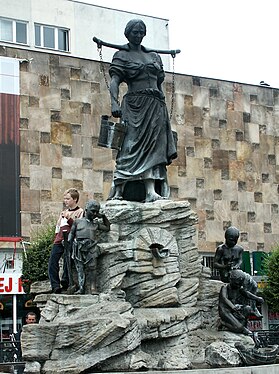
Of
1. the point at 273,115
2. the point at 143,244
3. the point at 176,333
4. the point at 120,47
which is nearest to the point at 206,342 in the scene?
the point at 176,333

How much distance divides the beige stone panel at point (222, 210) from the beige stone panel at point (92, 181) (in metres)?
6.66

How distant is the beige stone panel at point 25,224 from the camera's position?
1585 inches

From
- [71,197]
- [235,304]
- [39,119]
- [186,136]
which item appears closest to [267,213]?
[186,136]

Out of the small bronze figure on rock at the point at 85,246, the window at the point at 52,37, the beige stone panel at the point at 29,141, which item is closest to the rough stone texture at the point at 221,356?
the small bronze figure on rock at the point at 85,246

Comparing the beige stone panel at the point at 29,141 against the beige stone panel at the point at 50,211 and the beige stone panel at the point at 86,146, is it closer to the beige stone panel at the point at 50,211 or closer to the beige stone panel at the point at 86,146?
the beige stone panel at the point at 86,146

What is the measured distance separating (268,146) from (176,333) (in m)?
33.6

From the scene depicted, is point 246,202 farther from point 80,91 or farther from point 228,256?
point 228,256

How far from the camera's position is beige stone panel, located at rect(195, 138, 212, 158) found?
45969 mm

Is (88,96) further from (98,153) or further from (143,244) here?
(143,244)

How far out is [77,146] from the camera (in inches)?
1666

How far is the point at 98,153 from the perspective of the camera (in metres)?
42.9

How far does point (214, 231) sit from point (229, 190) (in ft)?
7.96

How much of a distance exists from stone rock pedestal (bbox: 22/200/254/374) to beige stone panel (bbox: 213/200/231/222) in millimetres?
28385

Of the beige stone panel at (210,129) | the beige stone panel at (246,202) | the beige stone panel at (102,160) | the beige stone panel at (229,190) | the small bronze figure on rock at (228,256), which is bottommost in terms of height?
the small bronze figure on rock at (228,256)
